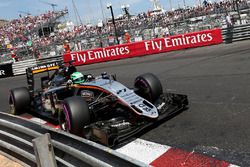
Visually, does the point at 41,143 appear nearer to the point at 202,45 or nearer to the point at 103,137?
the point at 103,137

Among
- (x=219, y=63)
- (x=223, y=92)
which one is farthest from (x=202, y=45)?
(x=223, y=92)

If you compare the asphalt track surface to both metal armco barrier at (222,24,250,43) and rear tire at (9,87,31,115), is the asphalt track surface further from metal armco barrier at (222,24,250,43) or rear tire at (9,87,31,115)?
metal armco barrier at (222,24,250,43)

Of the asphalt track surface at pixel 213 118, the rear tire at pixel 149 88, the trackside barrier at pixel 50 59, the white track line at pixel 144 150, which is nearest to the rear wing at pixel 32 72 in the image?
the asphalt track surface at pixel 213 118

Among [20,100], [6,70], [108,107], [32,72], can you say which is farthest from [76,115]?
[6,70]

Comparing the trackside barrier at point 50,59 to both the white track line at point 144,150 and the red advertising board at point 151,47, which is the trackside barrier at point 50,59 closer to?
the red advertising board at point 151,47

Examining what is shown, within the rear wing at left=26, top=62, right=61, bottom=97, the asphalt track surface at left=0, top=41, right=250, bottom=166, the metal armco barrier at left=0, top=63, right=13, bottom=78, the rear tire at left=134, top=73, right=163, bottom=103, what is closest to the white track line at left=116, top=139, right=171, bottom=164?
the asphalt track surface at left=0, top=41, right=250, bottom=166

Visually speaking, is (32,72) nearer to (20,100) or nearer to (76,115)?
(20,100)

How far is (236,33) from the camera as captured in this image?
17.7 m

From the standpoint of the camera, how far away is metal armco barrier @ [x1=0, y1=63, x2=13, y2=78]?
2059 cm

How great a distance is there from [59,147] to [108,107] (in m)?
2.40

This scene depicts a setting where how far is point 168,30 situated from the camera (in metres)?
23.3

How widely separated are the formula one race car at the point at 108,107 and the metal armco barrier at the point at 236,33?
487 inches

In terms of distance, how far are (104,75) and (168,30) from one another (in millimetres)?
17318

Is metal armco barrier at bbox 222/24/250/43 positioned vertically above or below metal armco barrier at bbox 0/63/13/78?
above
